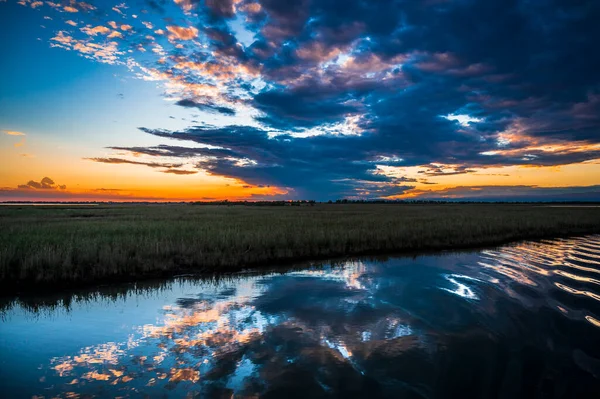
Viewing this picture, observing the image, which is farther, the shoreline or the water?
the shoreline

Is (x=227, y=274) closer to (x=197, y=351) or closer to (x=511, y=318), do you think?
(x=197, y=351)

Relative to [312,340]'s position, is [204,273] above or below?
below

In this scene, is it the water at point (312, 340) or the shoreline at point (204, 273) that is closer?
the water at point (312, 340)

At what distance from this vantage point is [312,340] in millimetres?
7023

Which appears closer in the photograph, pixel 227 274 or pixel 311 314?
pixel 311 314

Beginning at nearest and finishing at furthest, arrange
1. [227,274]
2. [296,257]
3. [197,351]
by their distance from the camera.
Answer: [197,351] < [227,274] < [296,257]

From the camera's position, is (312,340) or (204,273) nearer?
(312,340)

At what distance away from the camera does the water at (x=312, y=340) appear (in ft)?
17.1

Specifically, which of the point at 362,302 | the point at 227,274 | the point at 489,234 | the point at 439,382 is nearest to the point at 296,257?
the point at 227,274

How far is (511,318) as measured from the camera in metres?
8.37

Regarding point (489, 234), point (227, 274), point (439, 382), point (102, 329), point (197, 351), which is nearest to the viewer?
point (439, 382)

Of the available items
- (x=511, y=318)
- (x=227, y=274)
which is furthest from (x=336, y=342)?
(x=227, y=274)

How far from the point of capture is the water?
5.22 m

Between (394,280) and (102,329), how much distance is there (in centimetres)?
971
